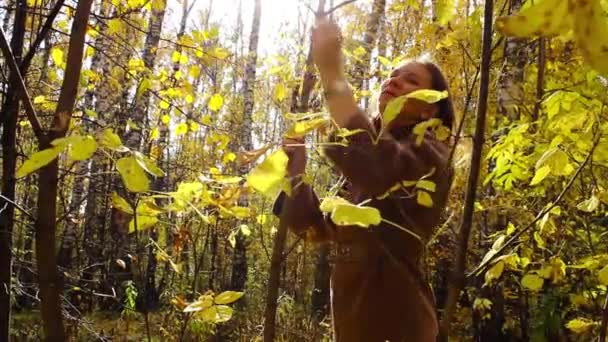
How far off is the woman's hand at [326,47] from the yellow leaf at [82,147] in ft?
1.31

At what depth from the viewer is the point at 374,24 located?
906 cm

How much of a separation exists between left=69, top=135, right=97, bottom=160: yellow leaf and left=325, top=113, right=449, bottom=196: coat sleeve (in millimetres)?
463

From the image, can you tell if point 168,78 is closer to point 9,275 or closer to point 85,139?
point 9,275

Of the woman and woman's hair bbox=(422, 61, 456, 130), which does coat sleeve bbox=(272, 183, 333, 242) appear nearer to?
the woman

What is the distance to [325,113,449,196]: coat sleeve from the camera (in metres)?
1.01

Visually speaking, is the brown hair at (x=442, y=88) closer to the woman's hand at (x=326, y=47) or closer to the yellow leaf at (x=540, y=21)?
the woman's hand at (x=326, y=47)

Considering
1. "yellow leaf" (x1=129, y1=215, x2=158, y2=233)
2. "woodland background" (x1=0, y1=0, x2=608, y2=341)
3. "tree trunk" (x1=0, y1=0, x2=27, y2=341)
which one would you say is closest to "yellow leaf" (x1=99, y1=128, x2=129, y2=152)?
"woodland background" (x1=0, y1=0, x2=608, y2=341)

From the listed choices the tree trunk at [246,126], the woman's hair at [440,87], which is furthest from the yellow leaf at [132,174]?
the tree trunk at [246,126]

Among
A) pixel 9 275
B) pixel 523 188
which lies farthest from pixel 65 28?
pixel 523 188

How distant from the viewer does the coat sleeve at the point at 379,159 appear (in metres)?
1.01

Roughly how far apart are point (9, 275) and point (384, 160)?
121 centimetres

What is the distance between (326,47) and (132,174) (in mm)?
409

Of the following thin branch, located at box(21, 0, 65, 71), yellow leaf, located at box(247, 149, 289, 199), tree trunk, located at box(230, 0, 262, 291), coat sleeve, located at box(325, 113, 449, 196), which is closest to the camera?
yellow leaf, located at box(247, 149, 289, 199)

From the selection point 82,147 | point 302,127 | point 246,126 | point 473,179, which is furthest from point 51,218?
point 246,126
